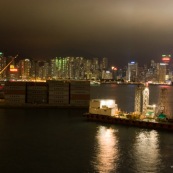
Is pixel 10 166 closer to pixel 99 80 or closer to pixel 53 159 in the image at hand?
pixel 53 159

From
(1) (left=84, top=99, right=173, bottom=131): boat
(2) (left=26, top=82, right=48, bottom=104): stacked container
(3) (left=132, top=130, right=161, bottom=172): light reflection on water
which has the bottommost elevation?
(3) (left=132, top=130, right=161, bottom=172): light reflection on water

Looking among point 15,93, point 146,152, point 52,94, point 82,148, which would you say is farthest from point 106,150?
point 15,93

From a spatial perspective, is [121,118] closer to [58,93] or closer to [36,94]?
[58,93]

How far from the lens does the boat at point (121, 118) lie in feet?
44.1

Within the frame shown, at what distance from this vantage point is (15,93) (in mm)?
22047

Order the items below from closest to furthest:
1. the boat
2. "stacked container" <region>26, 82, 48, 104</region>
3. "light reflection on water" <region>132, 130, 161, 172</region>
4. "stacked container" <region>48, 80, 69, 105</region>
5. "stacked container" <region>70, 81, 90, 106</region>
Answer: "light reflection on water" <region>132, 130, 161, 172</region> → the boat → "stacked container" <region>70, 81, 90, 106</region> → "stacked container" <region>48, 80, 69, 105</region> → "stacked container" <region>26, 82, 48, 104</region>

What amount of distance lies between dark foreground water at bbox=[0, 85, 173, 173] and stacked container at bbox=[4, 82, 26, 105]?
7812 millimetres

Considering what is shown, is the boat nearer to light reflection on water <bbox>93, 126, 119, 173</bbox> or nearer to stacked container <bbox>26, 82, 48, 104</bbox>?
light reflection on water <bbox>93, 126, 119, 173</bbox>

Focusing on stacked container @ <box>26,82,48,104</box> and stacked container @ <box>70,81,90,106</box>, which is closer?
stacked container @ <box>70,81,90,106</box>

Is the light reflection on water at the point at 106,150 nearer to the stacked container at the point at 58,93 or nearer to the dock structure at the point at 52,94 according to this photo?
the dock structure at the point at 52,94

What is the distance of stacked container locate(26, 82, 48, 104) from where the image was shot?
73.5 feet

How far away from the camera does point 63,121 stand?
1508cm

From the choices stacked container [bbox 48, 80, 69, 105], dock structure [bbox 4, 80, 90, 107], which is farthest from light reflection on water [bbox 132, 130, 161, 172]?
stacked container [bbox 48, 80, 69, 105]

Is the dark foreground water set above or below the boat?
below
